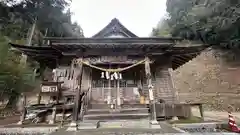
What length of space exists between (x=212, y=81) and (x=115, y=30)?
58.3 feet

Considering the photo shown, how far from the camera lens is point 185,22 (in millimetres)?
30250

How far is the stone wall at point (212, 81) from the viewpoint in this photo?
19469 mm

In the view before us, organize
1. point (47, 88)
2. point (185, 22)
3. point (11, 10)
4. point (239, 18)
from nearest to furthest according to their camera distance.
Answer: point (47, 88) → point (239, 18) → point (11, 10) → point (185, 22)

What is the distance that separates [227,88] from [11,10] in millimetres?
28477

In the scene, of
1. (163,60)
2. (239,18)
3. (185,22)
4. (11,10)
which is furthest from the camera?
(185,22)

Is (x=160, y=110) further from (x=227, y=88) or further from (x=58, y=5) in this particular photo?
(x=58, y=5)

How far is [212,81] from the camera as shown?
23547 millimetres

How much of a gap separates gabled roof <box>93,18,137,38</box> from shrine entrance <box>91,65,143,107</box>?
10.2 ft

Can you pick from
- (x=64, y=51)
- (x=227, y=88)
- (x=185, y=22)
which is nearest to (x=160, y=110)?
(x=64, y=51)

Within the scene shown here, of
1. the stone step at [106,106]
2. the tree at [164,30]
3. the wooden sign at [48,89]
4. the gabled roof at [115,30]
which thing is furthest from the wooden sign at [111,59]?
the tree at [164,30]

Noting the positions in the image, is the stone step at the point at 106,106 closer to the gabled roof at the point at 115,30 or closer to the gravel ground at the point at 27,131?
the gravel ground at the point at 27,131

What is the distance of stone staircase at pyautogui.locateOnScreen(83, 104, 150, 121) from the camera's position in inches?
332

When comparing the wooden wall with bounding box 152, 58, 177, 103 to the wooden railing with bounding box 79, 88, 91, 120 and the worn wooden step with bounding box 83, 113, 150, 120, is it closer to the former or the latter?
the worn wooden step with bounding box 83, 113, 150, 120

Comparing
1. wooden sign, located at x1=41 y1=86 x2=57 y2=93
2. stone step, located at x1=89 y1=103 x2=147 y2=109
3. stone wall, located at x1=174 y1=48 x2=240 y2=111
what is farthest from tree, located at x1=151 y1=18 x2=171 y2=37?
wooden sign, located at x1=41 y1=86 x2=57 y2=93
